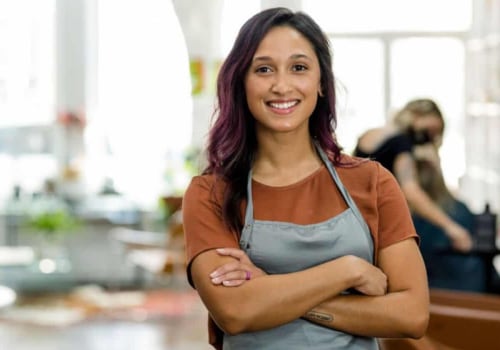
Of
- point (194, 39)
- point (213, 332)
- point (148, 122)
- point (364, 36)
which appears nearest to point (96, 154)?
point (148, 122)

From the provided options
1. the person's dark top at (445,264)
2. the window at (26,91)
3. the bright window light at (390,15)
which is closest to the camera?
the person's dark top at (445,264)

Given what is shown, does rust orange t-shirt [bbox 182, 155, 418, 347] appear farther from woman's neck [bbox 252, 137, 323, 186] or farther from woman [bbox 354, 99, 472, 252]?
woman [bbox 354, 99, 472, 252]

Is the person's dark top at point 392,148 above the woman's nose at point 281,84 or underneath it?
underneath

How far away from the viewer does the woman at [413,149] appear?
5.38m

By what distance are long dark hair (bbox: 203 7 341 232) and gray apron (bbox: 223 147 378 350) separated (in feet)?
0.23

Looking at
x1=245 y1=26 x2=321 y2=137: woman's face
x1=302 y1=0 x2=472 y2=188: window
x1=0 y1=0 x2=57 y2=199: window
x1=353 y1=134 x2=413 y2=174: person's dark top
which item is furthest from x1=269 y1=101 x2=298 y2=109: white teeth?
x1=0 y1=0 x2=57 y2=199: window

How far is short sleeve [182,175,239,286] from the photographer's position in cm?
218

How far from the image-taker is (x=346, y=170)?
2.20m

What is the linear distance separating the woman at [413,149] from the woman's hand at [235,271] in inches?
122

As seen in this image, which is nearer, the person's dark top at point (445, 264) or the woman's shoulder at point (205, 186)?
the woman's shoulder at point (205, 186)

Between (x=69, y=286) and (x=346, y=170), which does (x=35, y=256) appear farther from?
(x=346, y=170)

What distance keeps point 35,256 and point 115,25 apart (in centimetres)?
217

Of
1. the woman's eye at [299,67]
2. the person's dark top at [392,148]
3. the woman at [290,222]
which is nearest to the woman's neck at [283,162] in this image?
the woman at [290,222]

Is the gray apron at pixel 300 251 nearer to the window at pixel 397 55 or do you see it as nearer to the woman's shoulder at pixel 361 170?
the woman's shoulder at pixel 361 170
